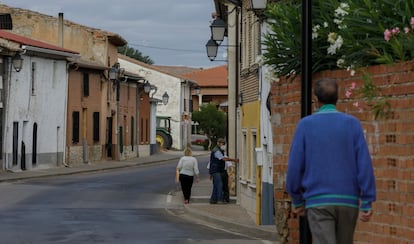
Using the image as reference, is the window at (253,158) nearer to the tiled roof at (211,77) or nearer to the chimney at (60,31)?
the chimney at (60,31)

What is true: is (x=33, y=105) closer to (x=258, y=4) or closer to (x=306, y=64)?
(x=258, y=4)

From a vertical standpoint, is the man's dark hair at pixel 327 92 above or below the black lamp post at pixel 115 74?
below

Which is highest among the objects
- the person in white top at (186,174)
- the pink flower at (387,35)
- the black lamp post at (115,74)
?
the black lamp post at (115,74)

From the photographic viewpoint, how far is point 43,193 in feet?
97.5

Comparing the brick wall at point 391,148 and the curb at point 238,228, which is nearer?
the brick wall at point 391,148

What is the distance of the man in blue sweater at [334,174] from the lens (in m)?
6.48

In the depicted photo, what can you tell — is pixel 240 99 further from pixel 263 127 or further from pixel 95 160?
pixel 95 160

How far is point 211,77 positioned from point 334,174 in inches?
4139

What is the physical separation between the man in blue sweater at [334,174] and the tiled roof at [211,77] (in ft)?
331

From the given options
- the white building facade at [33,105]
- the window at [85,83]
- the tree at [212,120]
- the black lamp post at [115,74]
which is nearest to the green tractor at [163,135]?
the tree at [212,120]

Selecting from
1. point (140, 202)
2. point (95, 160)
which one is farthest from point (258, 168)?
point (95, 160)

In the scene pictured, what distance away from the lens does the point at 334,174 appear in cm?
650

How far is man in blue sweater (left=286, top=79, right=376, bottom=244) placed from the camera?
648 cm

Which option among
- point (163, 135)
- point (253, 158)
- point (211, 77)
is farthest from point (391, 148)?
point (211, 77)
